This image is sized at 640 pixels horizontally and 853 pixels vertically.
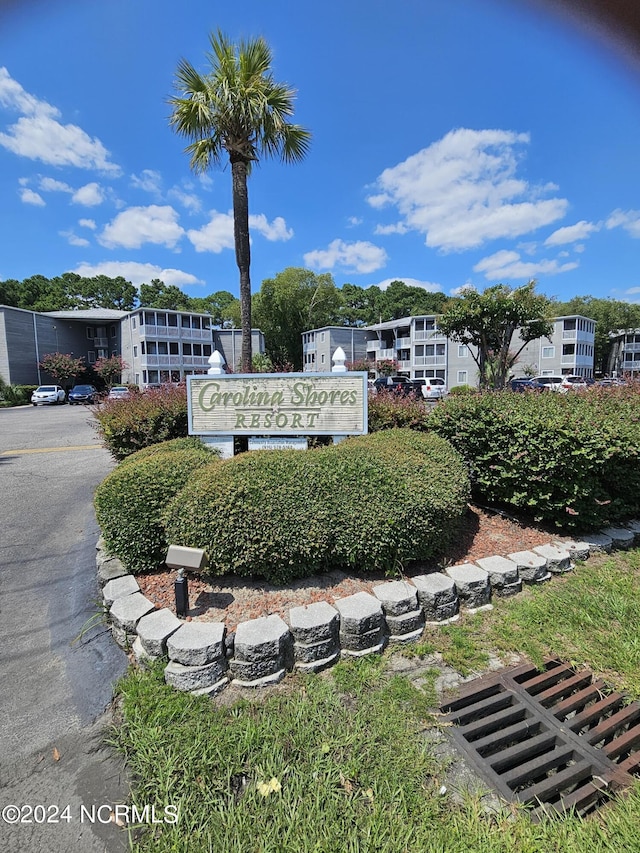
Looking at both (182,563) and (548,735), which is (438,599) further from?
(182,563)

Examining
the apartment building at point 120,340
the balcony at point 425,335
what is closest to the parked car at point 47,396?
the apartment building at point 120,340

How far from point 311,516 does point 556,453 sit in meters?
2.22

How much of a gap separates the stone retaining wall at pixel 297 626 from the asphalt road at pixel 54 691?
262mm

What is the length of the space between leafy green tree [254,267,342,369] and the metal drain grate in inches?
1397

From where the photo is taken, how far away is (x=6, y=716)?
2016mm

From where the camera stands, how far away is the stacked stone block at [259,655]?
84.0 inches

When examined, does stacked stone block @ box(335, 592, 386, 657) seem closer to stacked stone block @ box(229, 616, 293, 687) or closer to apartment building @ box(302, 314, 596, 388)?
stacked stone block @ box(229, 616, 293, 687)

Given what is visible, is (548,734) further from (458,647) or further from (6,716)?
(6,716)

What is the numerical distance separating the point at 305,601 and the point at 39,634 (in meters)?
1.85

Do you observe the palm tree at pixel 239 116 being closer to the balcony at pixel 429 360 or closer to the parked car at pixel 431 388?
the parked car at pixel 431 388

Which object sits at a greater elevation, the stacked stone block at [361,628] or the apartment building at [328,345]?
the apartment building at [328,345]

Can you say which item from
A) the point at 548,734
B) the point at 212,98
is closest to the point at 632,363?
the point at 212,98

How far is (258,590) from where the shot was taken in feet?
9.23

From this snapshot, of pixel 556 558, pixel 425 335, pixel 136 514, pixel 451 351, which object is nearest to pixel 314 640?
pixel 136 514
